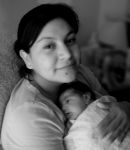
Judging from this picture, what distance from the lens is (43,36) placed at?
0.74m

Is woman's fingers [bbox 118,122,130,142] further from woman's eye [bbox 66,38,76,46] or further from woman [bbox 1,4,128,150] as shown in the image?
woman's eye [bbox 66,38,76,46]

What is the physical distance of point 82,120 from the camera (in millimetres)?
798

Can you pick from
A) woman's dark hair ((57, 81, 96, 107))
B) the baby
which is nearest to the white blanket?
the baby

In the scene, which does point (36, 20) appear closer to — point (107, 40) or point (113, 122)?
point (113, 122)

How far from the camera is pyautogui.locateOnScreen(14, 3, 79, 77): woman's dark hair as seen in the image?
0.74 metres

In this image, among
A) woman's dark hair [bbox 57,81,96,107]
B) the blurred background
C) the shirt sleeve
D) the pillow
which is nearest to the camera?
the shirt sleeve

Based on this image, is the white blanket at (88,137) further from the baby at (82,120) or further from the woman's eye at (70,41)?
the woman's eye at (70,41)

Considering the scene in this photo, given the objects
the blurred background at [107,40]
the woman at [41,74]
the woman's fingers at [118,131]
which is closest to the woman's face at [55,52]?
the woman at [41,74]

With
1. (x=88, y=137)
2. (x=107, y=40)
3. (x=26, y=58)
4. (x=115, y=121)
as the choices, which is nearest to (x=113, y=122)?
(x=115, y=121)

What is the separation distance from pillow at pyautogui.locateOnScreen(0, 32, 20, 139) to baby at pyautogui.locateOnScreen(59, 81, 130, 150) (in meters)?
0.18

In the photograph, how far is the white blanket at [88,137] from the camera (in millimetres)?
773

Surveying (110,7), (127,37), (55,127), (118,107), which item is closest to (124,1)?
(110,7)

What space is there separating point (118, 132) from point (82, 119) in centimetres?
12

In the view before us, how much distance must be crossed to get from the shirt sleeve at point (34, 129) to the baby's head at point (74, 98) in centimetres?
11
